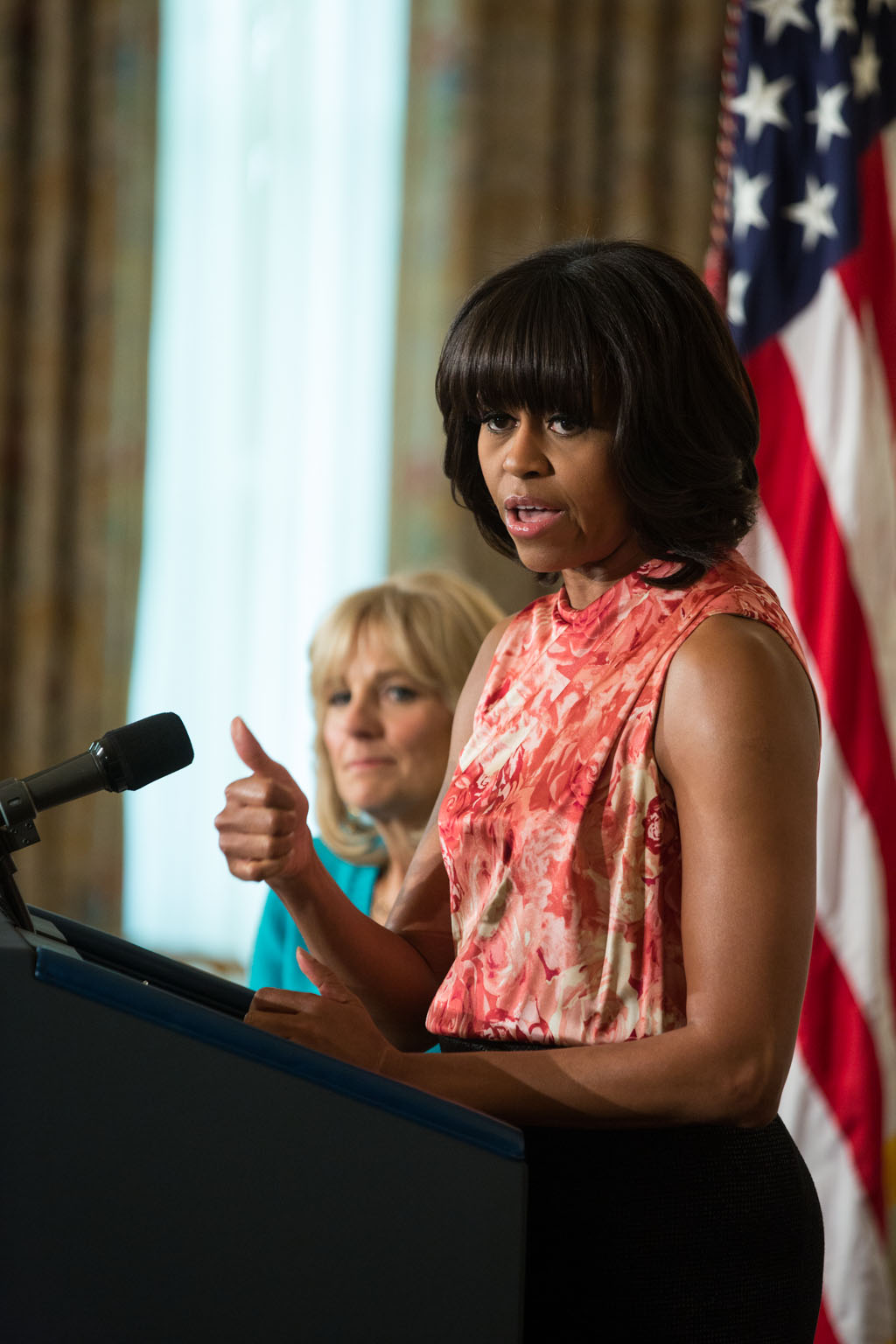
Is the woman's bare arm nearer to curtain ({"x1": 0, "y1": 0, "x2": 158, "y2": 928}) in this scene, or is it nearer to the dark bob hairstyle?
the dark bob hairstyle

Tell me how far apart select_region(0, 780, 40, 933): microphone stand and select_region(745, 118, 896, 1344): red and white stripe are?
6.85 feet

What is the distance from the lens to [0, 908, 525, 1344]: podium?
27.7 inches

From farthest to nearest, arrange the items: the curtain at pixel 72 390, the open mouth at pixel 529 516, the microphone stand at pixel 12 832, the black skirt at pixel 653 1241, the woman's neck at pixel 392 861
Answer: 1. the curtain at pixel 72 390
2. the woman's neck at pixel 392 861
3. the open mouth at pixel 529 516
4. the black skirt at pixel 653 1241
5. the microphone stand at pixel 12 832

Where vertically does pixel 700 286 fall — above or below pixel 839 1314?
above

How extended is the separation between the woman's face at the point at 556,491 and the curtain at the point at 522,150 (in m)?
2.24

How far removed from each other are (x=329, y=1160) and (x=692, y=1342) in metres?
0.40

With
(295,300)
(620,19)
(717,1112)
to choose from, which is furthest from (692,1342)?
(620,19)

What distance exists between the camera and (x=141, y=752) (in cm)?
93

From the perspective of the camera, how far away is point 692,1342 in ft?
3.23

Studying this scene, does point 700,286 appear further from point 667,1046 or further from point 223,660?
point 223,660

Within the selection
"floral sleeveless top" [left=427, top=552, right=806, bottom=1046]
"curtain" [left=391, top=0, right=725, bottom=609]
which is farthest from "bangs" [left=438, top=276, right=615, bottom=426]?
"curtain" [left=391, top=0, right=725, bottom=609]

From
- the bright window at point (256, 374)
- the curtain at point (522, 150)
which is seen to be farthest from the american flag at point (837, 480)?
the bright window at point (256, 374)

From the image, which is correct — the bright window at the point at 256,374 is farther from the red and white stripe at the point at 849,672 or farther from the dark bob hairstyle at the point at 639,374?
the dark bob hairstyle at the point at 639,374

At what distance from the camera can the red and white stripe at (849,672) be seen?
2664 mm
